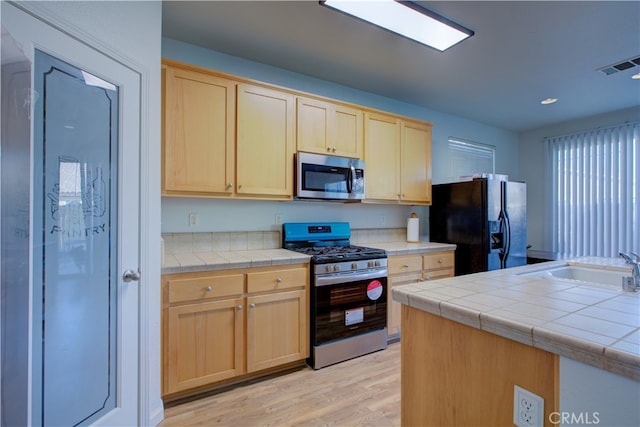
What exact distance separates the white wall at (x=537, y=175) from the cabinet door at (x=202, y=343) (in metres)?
4.66

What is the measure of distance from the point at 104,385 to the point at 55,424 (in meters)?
0.22

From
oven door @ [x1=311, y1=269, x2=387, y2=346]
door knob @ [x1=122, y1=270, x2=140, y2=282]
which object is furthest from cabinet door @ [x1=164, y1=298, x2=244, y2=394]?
oven door @ [x1=311, y1=269, x2=387, y2=346]

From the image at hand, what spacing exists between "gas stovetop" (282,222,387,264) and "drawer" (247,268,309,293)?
16cm

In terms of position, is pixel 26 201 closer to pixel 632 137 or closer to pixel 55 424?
pixel 55 424

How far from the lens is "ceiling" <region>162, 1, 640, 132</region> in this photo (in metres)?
1.98

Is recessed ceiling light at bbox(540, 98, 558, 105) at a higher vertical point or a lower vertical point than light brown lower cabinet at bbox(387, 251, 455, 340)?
higher

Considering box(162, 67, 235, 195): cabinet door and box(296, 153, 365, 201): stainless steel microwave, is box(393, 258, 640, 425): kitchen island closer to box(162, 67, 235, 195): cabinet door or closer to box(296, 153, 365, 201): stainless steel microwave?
box(296, 153, 365, 201): stainless steel microwave

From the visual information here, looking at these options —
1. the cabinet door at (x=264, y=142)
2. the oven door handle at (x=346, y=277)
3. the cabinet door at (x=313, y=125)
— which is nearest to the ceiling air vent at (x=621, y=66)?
the cabinet door at (x=313, y=125)

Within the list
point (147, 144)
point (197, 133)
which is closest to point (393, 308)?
point (197, 133)

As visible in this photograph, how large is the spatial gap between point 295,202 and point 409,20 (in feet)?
5.64

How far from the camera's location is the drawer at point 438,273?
303 centimetres

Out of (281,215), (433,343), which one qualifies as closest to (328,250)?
(281,215)

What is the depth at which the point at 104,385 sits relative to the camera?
4.97ft

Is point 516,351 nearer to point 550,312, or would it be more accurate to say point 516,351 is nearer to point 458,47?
point 550,312
